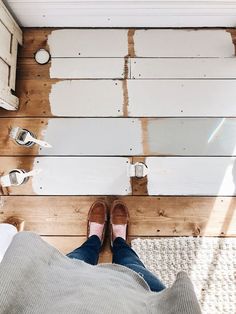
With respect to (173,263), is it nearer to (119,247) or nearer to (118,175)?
(119,247)

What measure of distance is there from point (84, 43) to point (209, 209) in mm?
867

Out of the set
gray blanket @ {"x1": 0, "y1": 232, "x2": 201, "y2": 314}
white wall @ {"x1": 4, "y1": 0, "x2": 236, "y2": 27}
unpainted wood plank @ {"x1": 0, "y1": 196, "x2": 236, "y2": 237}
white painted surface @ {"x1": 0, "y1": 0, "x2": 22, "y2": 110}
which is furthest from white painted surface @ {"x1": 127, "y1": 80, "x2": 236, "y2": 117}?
gray blanket @ {"x1": 0, "y1": 232, "x2": 201, "y2": 314}

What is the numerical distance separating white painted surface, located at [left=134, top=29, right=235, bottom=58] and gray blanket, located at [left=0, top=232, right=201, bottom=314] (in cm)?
94

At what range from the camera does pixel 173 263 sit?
128cm

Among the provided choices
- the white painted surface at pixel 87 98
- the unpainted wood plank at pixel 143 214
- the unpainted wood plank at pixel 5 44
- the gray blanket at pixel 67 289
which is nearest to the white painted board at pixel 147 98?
the white painted surface at pixel 87 98

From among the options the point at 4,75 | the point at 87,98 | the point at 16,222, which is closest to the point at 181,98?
the point at 87,98

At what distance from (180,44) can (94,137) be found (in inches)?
21.3

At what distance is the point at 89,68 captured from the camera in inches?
55.0

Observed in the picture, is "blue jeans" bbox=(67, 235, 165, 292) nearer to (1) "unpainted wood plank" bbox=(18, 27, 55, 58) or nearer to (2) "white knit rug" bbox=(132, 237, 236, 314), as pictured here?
(2) "white knit rug" bbox=(132, 237, 236, 314)

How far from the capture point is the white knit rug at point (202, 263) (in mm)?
1251

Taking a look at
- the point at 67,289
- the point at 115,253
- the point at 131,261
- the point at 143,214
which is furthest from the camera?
the point at 143,214

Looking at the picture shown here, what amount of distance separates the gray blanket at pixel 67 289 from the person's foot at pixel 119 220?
1.45ft

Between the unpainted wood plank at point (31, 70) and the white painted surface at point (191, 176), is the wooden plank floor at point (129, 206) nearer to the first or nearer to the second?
the white painted surface at point (191, 176)

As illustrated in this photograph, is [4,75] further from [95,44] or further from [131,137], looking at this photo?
[131,137]
